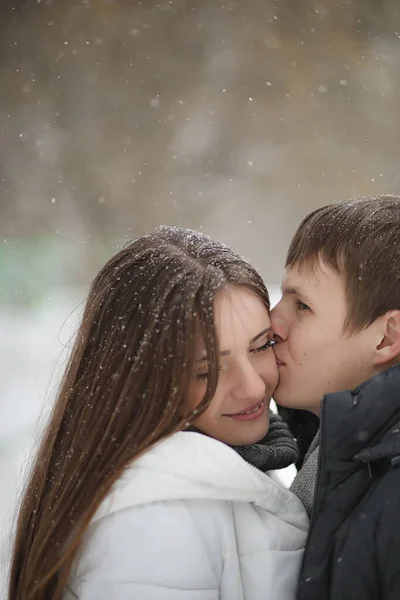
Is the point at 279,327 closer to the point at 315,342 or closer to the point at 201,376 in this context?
the point at 315,342

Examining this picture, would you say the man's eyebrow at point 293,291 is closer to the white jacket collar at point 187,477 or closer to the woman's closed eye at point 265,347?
the woman's closed eye at point 265,347

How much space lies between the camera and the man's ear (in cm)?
147

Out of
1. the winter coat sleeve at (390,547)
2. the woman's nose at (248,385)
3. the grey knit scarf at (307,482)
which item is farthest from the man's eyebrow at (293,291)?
the winter coat sleeve at (390,547)

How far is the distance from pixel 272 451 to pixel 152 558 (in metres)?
0.49

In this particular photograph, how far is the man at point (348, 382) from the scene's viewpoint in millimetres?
1183

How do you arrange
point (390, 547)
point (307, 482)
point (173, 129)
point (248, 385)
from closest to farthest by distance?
1. point (390, 547)
2. point (248, 385)
3. point (307, 482)
4. point (173, 129)

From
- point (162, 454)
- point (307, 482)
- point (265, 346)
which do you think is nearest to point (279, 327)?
point (265, 346)

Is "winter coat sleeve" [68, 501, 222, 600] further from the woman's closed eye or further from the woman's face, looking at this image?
the woman's closed eye

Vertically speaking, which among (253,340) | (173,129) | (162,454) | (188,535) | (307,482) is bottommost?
(307,482)

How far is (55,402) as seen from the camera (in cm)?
147

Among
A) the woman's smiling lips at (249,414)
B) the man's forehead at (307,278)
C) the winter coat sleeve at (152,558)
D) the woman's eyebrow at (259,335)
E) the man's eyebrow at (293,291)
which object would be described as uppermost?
the man's forehead at (307,278)

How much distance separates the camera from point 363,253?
1.48 m

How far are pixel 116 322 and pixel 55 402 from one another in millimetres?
229

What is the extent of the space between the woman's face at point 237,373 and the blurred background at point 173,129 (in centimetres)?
242
